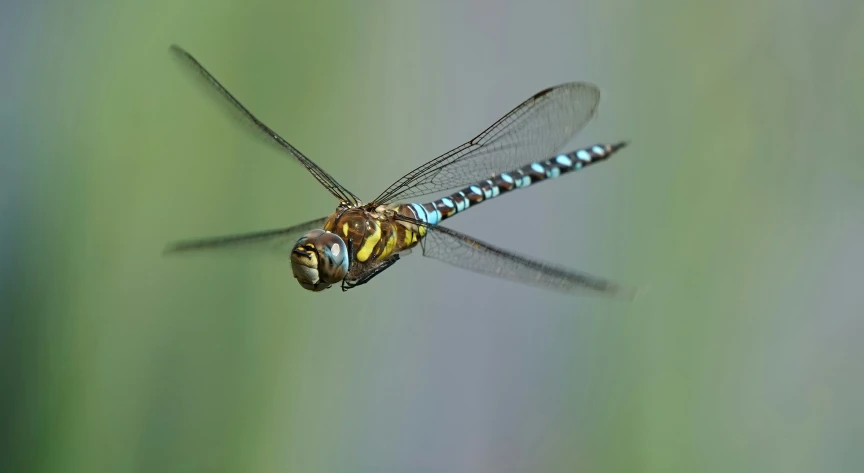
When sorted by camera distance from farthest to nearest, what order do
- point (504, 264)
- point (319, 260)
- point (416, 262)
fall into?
point (416, 262) < point (504, 264) < point (319, 260)

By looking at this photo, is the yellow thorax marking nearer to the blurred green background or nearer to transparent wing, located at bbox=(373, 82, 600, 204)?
transparent wing, located at bbox=(373, 82, 600, 204)

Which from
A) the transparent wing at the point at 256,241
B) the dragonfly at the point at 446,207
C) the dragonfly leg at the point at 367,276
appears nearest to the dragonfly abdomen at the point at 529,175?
the dragonfly at the point at 446,207

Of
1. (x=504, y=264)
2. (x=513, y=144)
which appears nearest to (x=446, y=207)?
(x=513, y=144)

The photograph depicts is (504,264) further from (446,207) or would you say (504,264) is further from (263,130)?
(263,130)

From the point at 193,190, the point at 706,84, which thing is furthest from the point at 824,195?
the point at 193,190

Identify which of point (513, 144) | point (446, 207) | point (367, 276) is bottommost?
point (367, 276)

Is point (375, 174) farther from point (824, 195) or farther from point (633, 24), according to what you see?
point (824, 195)

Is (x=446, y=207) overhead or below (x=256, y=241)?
overhead

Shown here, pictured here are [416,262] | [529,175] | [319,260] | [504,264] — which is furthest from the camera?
[416,262]
